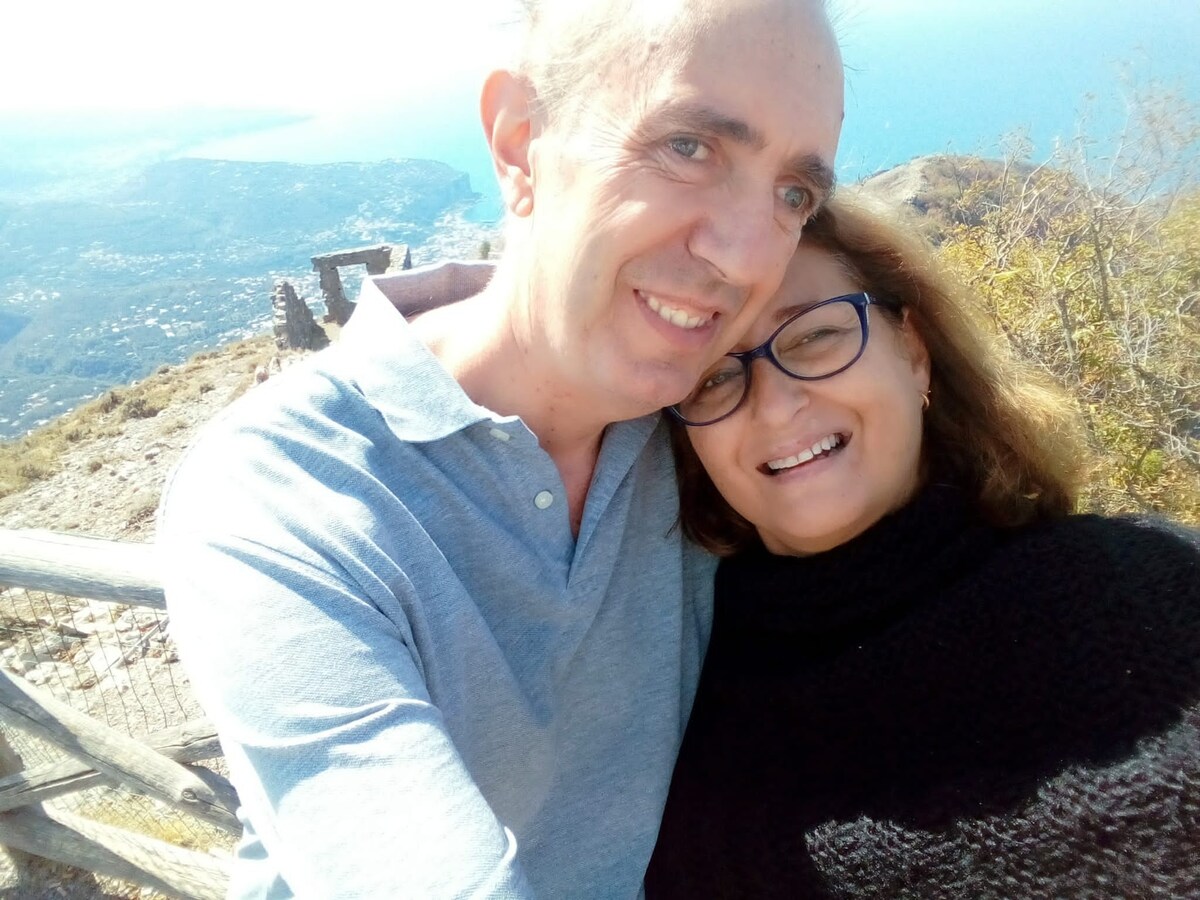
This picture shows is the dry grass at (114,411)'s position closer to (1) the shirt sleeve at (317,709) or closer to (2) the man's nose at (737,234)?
(1) the shirt sleeve at (317,709)

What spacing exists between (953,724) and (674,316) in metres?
1.02

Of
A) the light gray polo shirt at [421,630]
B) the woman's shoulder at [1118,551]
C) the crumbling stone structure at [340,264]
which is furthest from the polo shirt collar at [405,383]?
the crumbling stone structure at [340,264]

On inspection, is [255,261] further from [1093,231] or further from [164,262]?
[1093,231]

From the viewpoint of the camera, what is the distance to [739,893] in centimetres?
161

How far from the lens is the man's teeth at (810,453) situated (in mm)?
1793

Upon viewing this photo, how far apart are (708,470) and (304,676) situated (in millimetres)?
A: 1131

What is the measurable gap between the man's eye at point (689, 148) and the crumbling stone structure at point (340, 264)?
22417mm

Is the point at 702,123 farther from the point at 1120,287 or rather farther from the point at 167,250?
the point at 167,250

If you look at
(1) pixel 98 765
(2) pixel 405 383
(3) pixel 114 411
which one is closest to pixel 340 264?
(3) pixel 114 411

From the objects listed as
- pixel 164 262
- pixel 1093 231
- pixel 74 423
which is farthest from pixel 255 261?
pixel 1093 231

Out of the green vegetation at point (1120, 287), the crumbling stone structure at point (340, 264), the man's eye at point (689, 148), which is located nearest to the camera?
the man's eye at point (689, 148)

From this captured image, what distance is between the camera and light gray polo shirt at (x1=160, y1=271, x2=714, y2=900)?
1067 millimetres

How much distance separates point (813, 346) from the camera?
1784mm

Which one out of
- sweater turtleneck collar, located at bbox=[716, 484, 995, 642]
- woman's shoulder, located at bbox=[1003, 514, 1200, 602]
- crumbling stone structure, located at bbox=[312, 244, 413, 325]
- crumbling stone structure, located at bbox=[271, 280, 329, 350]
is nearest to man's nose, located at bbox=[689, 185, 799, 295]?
sweater turtleneck collar, located at bbox=[716, 484, 995, 642]
